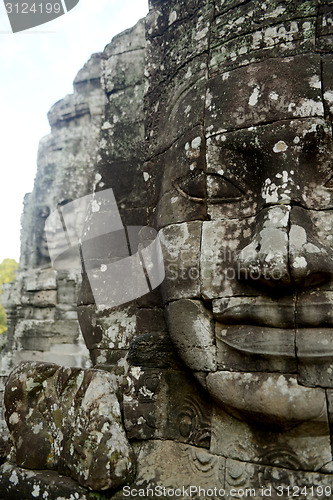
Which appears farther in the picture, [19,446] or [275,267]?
[19,446]

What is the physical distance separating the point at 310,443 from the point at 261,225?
100 cm

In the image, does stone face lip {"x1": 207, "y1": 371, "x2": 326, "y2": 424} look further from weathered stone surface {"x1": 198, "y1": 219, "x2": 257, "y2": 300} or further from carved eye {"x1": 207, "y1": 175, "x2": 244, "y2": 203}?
carved eye {"x1": 207, "y1": 175, "x2": 244, "y2": 203}

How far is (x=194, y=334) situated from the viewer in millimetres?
2191

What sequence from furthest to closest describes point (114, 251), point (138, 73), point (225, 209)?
point (138, 73) < point (114, 251) < point (225, 209)

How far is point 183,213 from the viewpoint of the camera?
2344 mm

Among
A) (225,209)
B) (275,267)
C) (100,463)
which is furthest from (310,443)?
(225,209)

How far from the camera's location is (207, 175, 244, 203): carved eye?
224 cm

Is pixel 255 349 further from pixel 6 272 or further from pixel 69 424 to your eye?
pixel 6 272

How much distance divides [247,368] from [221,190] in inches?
35.3

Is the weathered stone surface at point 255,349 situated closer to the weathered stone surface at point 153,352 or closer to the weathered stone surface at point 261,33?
the weathered stone surface at point 153,352

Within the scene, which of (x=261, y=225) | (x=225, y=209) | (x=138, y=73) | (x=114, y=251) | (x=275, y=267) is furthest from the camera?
(x=138, y=73)

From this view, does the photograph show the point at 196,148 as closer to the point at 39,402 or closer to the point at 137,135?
the point at 137,135

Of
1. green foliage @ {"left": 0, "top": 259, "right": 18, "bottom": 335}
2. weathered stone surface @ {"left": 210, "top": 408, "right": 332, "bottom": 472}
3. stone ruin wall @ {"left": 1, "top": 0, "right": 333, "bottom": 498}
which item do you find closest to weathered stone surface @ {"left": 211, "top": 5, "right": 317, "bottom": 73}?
stone ruin wall @ {"left": 1, "top": 0, "right": 333, "bottom": 498}

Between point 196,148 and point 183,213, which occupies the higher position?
point 196,148
